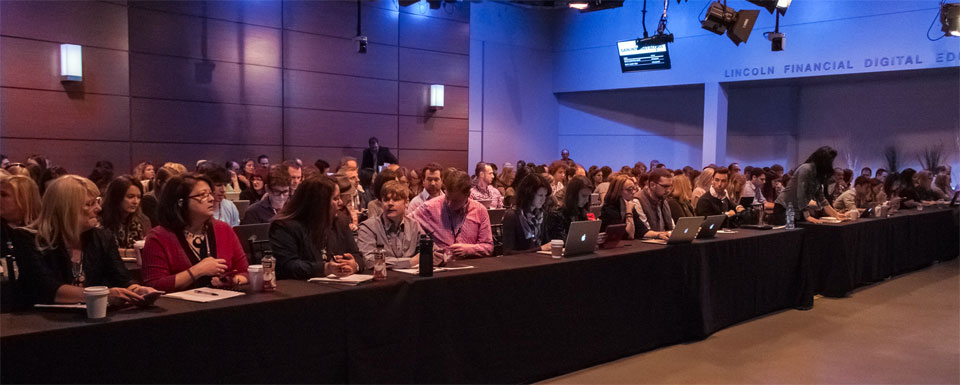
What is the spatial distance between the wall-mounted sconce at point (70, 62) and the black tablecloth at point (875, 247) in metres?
8.16

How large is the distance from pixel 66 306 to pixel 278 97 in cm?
827

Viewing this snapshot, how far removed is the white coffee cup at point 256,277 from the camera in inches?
118

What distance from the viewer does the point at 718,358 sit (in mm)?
4570

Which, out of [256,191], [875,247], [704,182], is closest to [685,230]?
[704,182]

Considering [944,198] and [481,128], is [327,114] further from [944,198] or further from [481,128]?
[944,198]

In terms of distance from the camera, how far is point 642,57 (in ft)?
44.7

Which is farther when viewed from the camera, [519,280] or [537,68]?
[537,68]

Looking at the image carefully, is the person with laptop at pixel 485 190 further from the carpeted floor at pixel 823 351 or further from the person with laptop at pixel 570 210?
the carpeted floor at pixel 823 351

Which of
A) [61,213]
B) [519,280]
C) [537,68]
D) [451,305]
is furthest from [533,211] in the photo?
[537,68]

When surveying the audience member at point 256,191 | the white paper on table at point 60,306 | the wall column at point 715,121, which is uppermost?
the wall column at point 715,121

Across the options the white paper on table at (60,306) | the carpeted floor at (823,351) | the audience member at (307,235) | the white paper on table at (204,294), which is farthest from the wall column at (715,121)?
the white paper on table at (60,306)

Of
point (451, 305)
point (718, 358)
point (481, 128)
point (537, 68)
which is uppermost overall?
point (537, 68)

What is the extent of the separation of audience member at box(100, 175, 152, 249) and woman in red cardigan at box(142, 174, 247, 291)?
1010 mm

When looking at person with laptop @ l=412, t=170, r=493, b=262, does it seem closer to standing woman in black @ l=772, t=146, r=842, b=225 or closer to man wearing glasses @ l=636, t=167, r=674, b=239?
man wearing glasses @ l=636, t=167, r=674, b=239
